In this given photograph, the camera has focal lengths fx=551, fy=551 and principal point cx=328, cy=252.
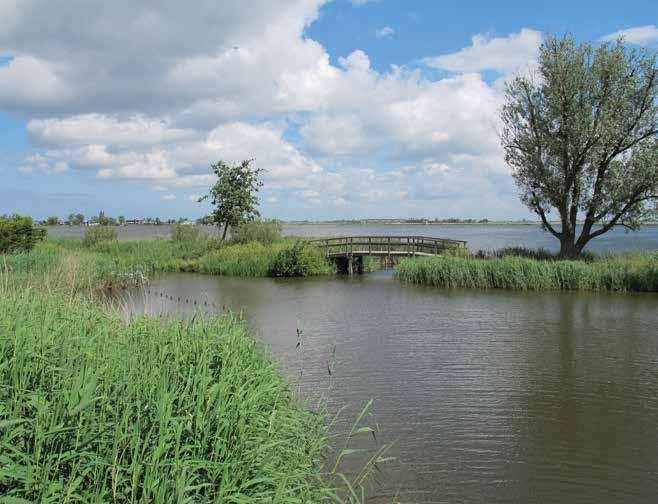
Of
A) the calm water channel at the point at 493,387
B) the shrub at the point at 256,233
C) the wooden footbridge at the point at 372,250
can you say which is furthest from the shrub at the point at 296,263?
the calm water channel at the point at 493,387

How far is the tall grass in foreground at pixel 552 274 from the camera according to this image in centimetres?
2233

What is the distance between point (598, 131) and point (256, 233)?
67.0 feet

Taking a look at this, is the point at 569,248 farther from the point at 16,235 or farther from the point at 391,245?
the point at 16,235

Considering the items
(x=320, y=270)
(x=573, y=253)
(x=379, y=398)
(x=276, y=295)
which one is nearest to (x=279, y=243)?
(x=320, y=270)

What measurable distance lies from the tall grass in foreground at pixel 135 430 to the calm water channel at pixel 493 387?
1.85 meters

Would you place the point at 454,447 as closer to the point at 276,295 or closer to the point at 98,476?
the point at 98,476

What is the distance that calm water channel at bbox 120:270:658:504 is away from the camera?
6375 millimetres

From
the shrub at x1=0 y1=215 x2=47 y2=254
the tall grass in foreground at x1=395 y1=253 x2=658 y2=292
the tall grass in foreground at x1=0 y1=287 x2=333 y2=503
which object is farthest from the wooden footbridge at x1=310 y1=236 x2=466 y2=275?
the tall grass in foreground at x1=0 y1=287 x2=333 y2=503

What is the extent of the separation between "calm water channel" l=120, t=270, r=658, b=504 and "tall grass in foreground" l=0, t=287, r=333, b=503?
72.8 inches

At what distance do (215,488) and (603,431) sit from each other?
5937 mm

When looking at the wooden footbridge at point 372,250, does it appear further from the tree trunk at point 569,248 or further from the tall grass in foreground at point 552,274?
the tall grass in foreground at point 552,274

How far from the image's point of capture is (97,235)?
3812 cm

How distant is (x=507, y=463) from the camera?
6.77m

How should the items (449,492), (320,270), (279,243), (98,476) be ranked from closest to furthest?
(98,476)
(449,492)
(320,270)
(279,243)
